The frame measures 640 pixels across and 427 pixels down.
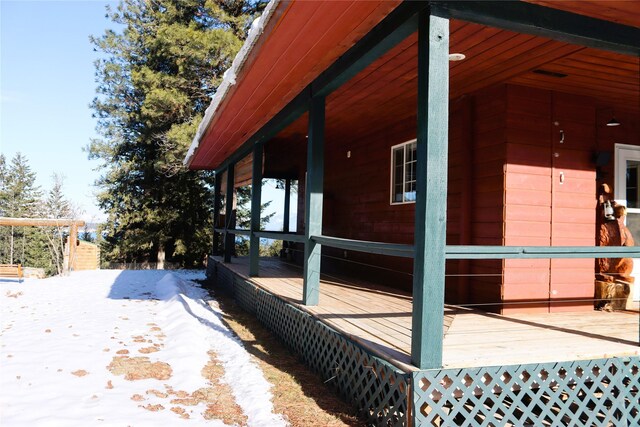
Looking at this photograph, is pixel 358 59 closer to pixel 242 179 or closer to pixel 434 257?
pixel 434 257

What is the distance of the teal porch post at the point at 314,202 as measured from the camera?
440cm

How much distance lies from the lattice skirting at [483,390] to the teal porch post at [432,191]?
18 cm

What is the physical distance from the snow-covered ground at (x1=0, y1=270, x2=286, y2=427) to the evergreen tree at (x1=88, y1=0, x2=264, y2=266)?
10089 millimetres

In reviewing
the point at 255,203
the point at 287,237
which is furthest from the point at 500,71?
the point at 255,203

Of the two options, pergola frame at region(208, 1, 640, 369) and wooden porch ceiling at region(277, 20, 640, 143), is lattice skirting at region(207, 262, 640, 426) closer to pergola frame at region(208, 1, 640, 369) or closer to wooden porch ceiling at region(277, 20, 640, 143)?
pergola frame at region(208, 1, 640, 369)

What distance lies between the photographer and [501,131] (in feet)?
15.3

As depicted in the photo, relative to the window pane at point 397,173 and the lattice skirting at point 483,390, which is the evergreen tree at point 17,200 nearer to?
the window pane at point 397,173

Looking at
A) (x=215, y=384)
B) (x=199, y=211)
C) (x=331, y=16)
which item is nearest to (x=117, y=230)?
(x=199, y=211)

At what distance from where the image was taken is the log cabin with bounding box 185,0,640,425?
101 inches

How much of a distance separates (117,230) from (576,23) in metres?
19.2

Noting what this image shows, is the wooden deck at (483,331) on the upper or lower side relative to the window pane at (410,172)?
lower

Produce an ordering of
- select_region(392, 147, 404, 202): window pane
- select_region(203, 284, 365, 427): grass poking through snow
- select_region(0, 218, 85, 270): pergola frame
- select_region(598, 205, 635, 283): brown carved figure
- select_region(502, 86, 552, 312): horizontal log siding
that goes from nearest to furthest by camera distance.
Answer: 1. select_region(203, 284, 365, 427): grass poking through snow
2. select_region(502, 86, 552, 312): horizontal log siding
3. select_region(598, 205, 635, 283): brown carved figure
4. select_region(392, 147, 404, 202): window pane
5. select_region(0, 218, 85, 270): pergola frame

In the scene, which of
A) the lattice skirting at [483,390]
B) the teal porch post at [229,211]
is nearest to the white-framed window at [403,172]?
the lattice skirting at [483,390]

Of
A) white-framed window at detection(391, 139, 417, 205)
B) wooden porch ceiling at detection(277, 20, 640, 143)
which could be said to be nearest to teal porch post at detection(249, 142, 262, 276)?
wooden porch ceiling at detection(277, 20, 640, 143)
